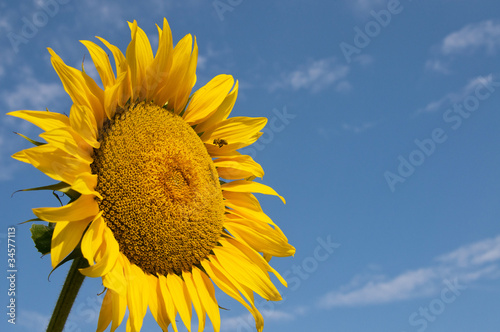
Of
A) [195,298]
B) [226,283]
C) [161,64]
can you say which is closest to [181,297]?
[195,298]

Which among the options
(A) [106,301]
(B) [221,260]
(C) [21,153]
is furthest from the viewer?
(B) [221,260]

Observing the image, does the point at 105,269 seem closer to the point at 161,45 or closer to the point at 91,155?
the point at 91,155

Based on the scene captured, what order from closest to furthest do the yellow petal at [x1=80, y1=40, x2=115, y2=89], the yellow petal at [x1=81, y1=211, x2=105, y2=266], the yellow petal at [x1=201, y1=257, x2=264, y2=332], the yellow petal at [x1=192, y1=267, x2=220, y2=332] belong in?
the yellow petal at [x1=81, y1=211, x2=105, y2=266] < the yellow petal at [x1=80, y1=40, x2=115, y2=89] < the yellow petal at [x1=192, y1=267, x2=220, y2=332] < the yellow petal at [x1=201, y1=257, x2=264, y2=332]

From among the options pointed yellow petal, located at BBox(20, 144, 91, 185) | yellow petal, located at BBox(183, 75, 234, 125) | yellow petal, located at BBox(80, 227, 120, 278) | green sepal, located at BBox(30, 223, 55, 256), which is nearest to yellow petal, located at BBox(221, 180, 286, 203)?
yellow petal, located at BBox(183, 75, 234, 125)

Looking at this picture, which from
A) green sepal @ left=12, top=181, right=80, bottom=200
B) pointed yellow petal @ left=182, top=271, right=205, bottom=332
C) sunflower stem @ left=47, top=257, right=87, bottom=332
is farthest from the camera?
pointed yellow petal @ left=182, top=271, right=205, bottom=332

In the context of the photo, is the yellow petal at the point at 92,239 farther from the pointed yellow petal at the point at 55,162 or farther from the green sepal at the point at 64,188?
the pointed yellow petal at the point at 55,162

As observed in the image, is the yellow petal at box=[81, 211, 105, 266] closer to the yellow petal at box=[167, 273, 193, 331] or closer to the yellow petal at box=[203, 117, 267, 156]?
the yellow petal at box=[167, 273, 193, 331]

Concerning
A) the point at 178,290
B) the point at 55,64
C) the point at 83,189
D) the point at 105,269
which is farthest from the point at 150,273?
the point at 55,64
